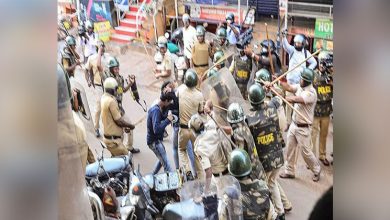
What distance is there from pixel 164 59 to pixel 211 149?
14.8 inches

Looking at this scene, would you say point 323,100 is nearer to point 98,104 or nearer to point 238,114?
point 238,114

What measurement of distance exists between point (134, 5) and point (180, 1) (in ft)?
0.61

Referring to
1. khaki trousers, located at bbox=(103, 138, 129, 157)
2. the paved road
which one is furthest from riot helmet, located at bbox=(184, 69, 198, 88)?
khaki trousers, located at bbox=(103, 138, 129, 157)

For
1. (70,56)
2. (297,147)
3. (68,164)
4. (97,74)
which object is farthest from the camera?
(297,147)

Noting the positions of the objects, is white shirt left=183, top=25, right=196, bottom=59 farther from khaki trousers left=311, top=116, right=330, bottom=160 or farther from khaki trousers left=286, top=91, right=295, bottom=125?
khaki trousers left=311, top=116, right=330, bottom=160

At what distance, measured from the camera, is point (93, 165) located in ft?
6.44

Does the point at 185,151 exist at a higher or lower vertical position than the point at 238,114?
lower

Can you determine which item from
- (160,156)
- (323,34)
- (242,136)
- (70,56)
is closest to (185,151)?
(160,156)

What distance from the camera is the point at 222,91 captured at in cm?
221

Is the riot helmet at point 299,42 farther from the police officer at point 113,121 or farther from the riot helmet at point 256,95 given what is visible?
the police officer at point 113,121
